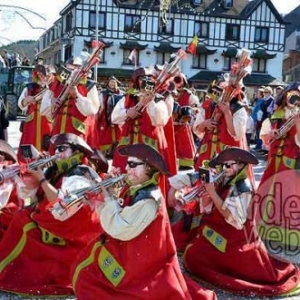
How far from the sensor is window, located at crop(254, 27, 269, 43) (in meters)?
33.1

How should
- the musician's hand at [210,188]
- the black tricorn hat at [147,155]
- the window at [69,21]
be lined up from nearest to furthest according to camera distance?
1. the black tricorn hat at [147,155]
2. the musician's hand at [210,188]
3. the window at [69,21]

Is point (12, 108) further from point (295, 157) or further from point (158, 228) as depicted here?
point (158, 228)

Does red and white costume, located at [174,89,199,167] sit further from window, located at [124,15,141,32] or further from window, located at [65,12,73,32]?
window, located at [65,12,73,32]

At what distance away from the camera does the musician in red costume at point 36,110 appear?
22.0 feet

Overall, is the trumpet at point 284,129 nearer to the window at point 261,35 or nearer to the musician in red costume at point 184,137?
the musician in red costume at point 184,137

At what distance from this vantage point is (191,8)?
30.7 metres

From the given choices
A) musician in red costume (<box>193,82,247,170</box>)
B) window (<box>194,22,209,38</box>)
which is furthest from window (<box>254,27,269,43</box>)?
musician in red costume (<box>193,82,247,170</box>)

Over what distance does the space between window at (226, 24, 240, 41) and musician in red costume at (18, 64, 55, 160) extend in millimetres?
27003

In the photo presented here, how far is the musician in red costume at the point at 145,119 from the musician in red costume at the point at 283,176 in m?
0.99

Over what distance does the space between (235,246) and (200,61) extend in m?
28.7

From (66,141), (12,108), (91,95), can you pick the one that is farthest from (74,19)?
(66,141)

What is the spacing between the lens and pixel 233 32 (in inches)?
1297

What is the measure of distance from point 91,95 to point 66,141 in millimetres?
2095

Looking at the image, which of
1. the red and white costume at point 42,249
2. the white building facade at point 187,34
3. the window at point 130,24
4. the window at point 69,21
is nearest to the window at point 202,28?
the white building facade at point 187,34
